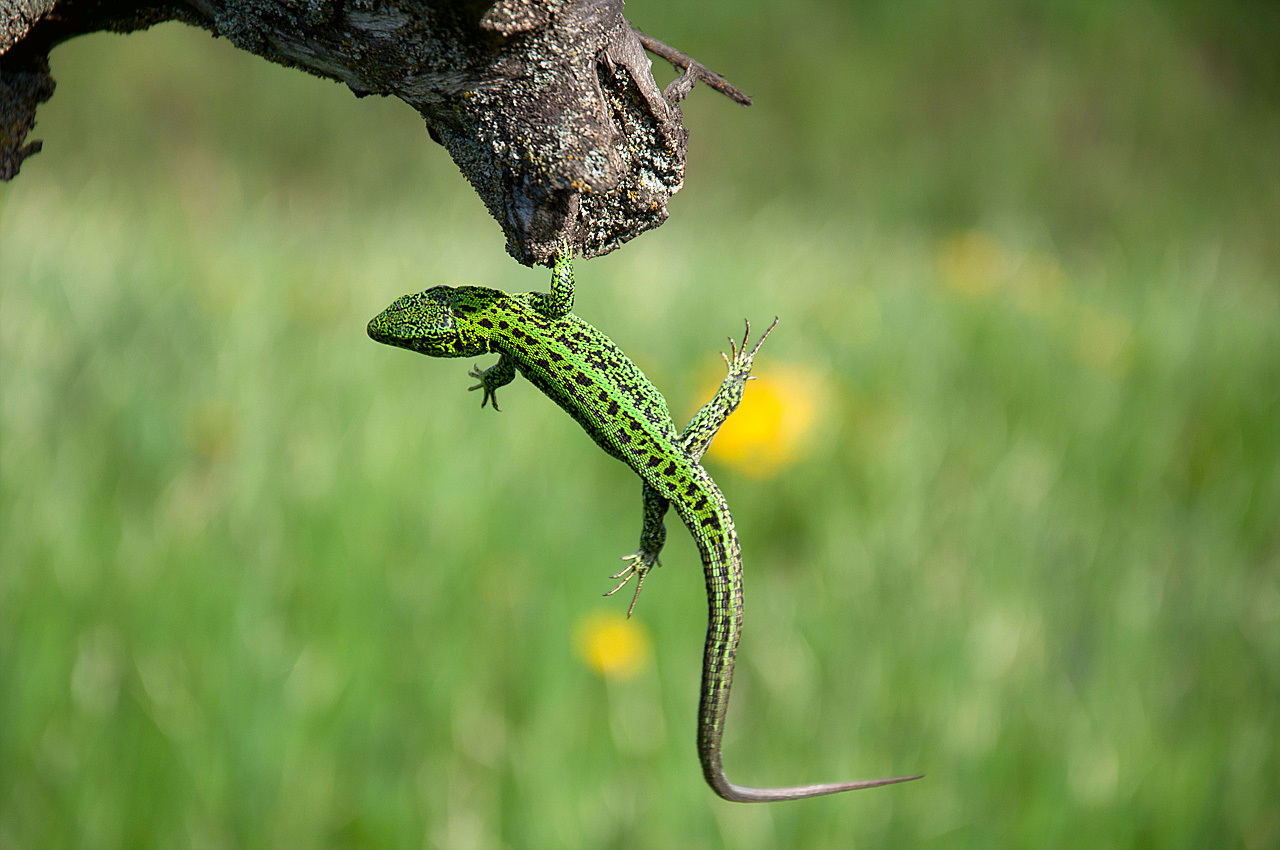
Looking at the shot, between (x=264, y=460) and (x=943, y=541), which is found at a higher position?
(x=264, y=460)

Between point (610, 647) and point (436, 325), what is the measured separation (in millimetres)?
1092

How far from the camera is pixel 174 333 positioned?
3273mm

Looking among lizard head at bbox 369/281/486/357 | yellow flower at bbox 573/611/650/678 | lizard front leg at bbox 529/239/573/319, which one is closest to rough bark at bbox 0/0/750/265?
lizard front leg at bbox 529/239/573/319

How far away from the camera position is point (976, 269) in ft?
15.9

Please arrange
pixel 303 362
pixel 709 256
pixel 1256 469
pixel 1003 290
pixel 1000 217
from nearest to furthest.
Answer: pixel 303 362, pixel 1256 469, pixel 1003 290, pixel 709 256, pixel 1000 217

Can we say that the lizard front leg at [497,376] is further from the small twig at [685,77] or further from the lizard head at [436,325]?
the small twig at [685,77]

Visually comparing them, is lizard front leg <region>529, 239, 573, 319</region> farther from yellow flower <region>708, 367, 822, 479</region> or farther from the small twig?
yellow flower <region>708, 367, 822, 479</region>

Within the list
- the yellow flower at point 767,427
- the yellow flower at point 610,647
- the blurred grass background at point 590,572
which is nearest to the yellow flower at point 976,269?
the blurred grass background at point 590,572

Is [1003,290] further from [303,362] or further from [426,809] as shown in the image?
[426,809]

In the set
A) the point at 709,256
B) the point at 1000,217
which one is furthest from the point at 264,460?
the point at 1000,217

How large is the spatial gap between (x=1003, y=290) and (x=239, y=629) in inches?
159

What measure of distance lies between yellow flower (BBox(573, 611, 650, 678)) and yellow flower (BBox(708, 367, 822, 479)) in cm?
69

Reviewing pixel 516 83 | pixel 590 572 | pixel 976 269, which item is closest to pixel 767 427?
pixel 590 572

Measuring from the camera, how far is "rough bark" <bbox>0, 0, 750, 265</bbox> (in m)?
0.71
